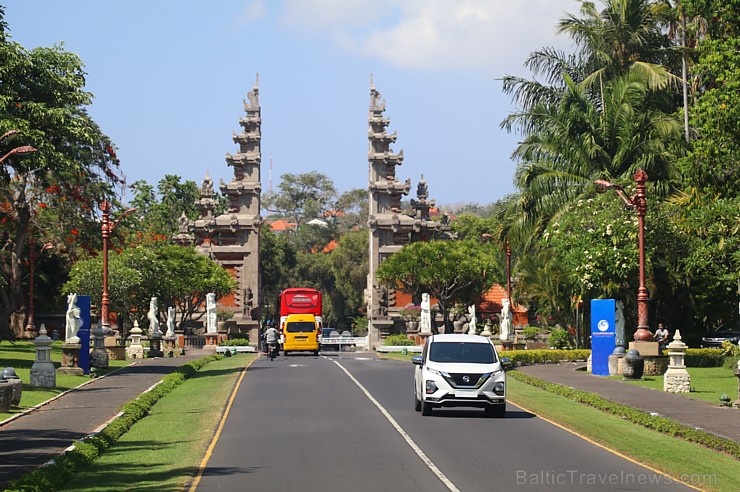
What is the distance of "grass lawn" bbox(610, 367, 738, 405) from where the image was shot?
32.7 m

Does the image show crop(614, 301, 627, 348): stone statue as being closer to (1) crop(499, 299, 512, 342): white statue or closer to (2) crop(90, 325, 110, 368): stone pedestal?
(1) crop(499, 299, 512, 342): white statue

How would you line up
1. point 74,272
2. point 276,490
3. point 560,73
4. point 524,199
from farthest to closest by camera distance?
point 74,272 → point 560,73 → point 524,199 → point 276,490

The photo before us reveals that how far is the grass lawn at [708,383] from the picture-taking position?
107ft

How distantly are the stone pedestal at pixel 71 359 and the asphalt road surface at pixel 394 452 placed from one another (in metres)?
10.4

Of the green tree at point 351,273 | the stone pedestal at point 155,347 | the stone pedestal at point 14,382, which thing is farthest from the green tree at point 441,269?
the stone pedestal at point 14,382

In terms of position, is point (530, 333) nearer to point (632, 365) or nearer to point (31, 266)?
point (31, 266)

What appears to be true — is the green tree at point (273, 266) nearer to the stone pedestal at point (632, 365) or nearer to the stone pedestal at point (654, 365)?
the stone pedestal at point (654, 365)

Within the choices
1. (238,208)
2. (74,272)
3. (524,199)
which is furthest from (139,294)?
(524,199)

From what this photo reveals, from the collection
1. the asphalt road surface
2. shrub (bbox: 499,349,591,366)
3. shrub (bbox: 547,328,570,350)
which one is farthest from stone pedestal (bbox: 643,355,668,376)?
shrub (bbox: 547,328,570,350)

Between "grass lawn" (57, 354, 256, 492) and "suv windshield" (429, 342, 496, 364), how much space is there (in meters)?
5.15

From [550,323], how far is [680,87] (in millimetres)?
28861

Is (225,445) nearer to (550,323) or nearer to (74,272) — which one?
(74,272)

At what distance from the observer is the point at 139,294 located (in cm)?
7800

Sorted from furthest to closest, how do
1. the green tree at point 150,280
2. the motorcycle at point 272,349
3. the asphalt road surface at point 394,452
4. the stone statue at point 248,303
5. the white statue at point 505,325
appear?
the stone statue at point 248,303, the green tree at point 150,280, the white statue at point 505,325, the motorcycle at point 272,349, the asphalt road surface at point 394,452
